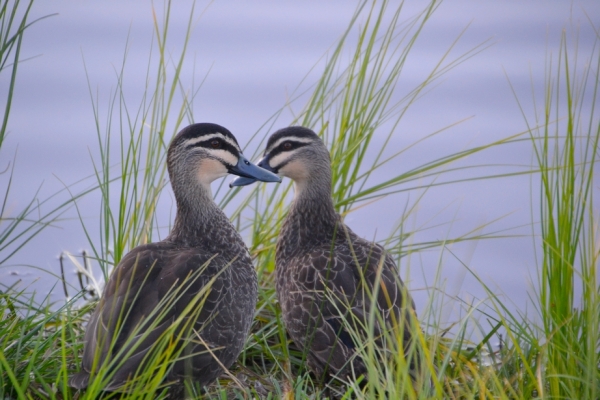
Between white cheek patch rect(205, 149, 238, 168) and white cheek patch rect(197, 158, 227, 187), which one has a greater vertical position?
white cheek patch rect(205, 149, 238, 168)

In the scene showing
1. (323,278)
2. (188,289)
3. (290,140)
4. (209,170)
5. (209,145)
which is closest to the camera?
(188,289)

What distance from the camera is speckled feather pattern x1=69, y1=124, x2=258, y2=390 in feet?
12.7

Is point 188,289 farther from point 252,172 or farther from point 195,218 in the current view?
point 252,172

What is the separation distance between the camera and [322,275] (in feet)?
15.7

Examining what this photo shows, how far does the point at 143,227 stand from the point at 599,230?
2.87 m

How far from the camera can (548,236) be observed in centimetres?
381

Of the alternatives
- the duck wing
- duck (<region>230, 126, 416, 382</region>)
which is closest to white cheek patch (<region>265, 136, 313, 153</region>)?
duck (<region>230, 126, 416, 382</region>)

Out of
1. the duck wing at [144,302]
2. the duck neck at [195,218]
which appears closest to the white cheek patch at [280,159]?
the duck neck at [195,218]

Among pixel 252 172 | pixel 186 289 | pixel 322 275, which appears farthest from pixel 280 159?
pixel 186 289

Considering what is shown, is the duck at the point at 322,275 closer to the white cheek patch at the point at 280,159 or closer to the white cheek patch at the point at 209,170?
the white cheek patch at the point at 280,159

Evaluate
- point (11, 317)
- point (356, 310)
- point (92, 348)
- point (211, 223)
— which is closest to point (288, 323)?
point (356, 310)

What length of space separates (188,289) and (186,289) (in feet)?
0.79

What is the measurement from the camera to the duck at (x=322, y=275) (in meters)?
4.33

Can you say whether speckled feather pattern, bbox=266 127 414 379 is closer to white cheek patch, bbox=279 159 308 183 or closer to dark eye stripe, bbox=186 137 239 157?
white cheek patch, bbox=279 159 308 183
